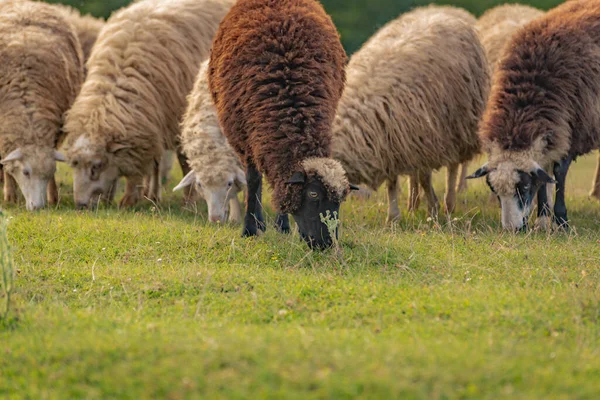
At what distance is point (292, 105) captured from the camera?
642 centimetres

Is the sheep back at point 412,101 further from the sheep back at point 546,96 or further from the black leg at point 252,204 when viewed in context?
the black leg at point 252,204

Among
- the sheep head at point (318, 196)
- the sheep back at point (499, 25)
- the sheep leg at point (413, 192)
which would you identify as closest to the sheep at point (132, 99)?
the sheep leg at point (413, 192)

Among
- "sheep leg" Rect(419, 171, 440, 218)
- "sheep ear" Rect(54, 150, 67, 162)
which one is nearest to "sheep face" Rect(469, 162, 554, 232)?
"sheep leg" Rect(419, 171, 440, 218)

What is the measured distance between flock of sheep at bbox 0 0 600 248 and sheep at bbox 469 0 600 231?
2 centimetres

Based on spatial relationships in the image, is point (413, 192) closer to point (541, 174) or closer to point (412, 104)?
point (412, 104)

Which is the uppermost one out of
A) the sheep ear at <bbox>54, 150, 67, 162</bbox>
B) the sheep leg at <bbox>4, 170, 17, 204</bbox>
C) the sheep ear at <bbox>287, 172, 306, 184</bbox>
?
the sheep ear at <bbox>287, 172, 306, 184</bbox>

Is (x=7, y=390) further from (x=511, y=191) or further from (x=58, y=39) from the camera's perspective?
(x=58, y=39)

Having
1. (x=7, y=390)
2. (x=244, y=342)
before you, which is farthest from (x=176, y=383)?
(x=7, y=390)

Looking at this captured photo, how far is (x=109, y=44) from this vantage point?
937 cm

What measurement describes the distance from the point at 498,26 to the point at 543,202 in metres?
3.56

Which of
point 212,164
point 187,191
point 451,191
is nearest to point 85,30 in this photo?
point 187,191

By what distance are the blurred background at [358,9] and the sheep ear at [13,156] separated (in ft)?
39.2

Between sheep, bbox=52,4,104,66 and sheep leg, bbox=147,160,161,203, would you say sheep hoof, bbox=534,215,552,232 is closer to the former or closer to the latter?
sheep leg, bbox=147,160,161,203

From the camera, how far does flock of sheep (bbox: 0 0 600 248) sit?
652 centimetres
